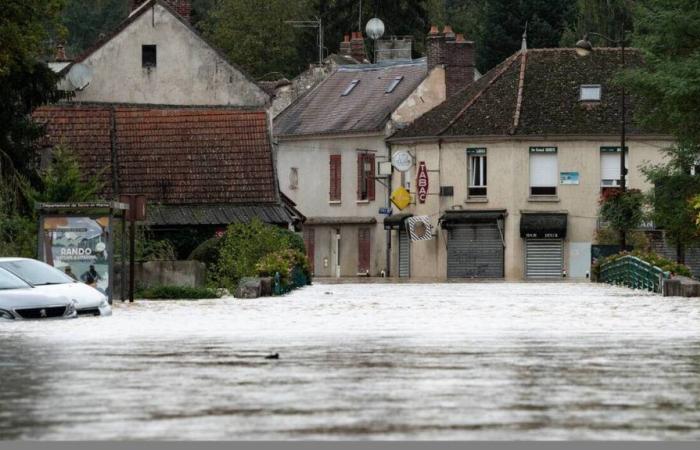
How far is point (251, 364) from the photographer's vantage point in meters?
20.7

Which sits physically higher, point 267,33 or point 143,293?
point 267,33

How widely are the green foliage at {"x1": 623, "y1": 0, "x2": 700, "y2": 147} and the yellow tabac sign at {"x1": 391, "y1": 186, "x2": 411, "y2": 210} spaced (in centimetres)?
1937

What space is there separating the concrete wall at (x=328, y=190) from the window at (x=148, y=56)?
15.8m

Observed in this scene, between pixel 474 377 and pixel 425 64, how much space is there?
77465mm

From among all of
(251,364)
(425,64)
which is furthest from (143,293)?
(425,64)

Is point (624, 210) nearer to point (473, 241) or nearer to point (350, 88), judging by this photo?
point (473, 241)

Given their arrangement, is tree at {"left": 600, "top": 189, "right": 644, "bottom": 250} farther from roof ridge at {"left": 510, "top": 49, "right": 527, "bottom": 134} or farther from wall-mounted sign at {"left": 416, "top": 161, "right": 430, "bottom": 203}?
wall-mounted sign at {"left": 416, "top": 161, "right": 430, "bottom": 203}

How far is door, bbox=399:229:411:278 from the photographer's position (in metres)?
89.5

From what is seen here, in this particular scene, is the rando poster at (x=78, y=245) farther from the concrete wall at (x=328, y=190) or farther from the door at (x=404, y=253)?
the concrete wall at (x=328, y=190)

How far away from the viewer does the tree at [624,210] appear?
7631cm

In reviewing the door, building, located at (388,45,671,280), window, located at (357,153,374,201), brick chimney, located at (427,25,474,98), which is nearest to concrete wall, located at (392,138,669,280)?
building, located at (388,45,671,280)

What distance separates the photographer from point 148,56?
7888 centimetres

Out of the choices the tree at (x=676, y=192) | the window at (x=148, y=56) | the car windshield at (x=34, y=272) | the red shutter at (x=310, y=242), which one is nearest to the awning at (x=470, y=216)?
the red shutter at (x=310, y=242)

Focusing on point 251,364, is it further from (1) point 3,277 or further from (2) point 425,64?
(2) point 425,64
